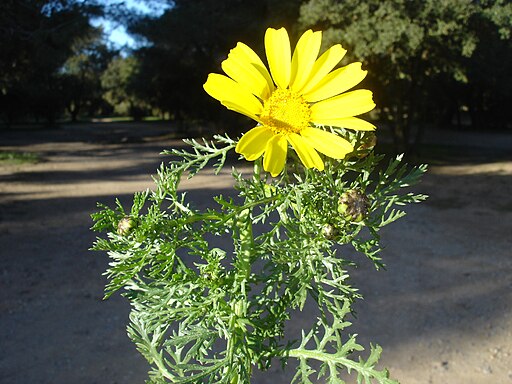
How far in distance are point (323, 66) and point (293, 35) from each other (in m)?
12.5

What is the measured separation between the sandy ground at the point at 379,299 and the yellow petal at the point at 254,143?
130 inches

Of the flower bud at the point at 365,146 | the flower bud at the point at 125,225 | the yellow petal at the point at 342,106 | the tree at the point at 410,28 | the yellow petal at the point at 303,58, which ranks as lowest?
the flower bud at the point at 125,225

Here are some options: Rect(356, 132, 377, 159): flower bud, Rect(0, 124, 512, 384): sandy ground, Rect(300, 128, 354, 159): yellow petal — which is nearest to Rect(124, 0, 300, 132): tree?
Rect(0, 124, 512, 384): sandy ground

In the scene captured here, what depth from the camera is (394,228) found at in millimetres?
7875

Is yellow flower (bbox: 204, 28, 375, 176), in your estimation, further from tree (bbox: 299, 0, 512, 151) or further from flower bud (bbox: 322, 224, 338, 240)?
tree (bbox: 299, 0, 512, 151)

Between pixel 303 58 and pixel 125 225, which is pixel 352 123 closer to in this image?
pixel 303 58

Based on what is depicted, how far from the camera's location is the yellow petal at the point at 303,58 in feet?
2.64

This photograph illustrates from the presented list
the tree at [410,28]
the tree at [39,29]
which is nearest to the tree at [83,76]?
the tree at [39,29]

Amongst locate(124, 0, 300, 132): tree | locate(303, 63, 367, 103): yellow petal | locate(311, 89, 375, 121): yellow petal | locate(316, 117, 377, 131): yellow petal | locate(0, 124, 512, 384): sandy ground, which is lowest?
locate(0, 124, 512, 384): sandy ground

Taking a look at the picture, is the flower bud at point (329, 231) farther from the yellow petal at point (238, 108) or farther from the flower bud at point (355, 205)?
the yellow petal at point (238, 108)

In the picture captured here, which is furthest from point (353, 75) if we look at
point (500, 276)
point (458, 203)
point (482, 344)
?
point (458, 203)

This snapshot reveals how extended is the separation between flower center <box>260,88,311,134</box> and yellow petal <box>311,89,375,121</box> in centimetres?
1

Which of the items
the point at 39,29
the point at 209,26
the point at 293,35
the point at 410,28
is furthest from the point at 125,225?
the point at 209,26

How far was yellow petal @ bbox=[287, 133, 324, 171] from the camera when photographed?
0.72m
